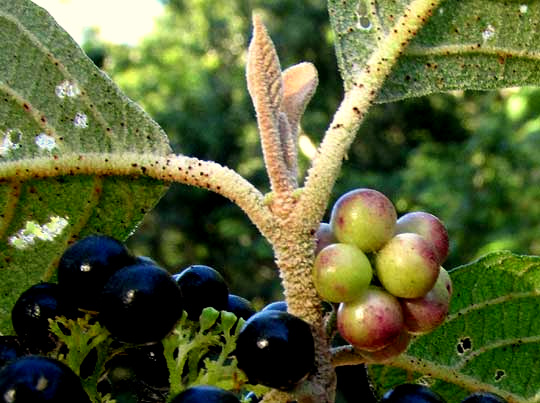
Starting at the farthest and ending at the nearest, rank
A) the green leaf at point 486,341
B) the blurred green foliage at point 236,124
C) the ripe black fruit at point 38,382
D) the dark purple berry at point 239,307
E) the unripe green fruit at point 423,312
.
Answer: the blurred green foliage at point 236,124 → the green leaf at point 486,341 → the dark purple berry at point 239,307 → the unripe green fruit at point 423,312 → the ripe black fruit at point 38,382

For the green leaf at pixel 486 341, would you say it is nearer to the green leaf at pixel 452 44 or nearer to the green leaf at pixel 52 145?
the green leaf at pixel 452 44

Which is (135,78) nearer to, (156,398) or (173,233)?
(173,233)

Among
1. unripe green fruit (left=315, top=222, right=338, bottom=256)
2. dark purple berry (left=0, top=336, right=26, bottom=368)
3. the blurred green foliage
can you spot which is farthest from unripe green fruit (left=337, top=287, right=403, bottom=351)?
the blurred green foliage

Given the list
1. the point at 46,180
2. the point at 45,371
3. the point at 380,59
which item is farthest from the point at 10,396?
the point at 380,59

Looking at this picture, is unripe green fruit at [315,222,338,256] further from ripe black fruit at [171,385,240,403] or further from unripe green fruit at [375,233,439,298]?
ripe black fruit at [171,385,240,403]

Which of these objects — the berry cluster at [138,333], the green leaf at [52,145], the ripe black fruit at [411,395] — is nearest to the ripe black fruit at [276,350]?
the berry cluster at [138,333]

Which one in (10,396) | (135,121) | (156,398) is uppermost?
(135,121)
